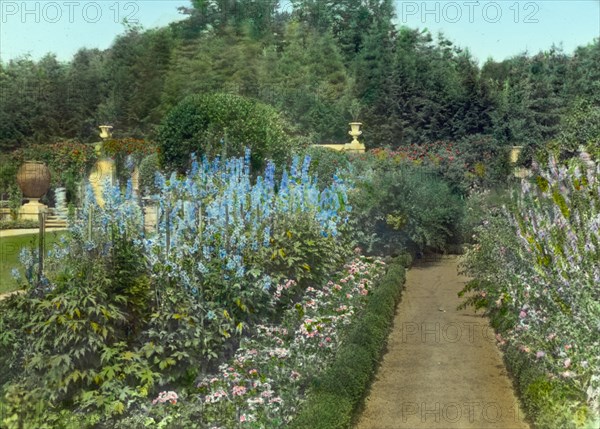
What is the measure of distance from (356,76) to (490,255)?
20.5 metres

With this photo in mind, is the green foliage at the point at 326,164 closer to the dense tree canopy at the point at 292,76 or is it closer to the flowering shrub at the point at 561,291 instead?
the flowering shrub at the point at 561,291

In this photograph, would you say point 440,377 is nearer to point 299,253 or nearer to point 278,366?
point 278,366

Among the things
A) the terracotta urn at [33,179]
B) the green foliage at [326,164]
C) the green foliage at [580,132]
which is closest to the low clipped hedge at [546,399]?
the green foliage at [326,164]

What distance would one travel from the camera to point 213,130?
49.5 ft

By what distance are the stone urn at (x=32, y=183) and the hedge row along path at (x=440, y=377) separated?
9987mm

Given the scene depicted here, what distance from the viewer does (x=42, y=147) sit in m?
22.4

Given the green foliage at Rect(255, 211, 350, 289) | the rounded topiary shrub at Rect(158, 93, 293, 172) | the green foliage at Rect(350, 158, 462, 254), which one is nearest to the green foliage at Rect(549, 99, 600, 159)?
the green foliage at Rect(350, 158, 462, 254)

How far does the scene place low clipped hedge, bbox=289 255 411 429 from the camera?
4.88 meters

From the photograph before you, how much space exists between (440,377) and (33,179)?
12.4 metres

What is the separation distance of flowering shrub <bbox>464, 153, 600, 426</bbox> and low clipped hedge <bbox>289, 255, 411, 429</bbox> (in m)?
1.19

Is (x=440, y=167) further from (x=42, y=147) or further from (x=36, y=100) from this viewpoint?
(x=36, y=100)

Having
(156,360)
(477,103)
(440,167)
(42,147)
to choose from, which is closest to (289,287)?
(156,360)

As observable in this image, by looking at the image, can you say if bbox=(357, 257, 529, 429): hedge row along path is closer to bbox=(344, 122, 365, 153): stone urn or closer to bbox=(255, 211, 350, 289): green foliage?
bbox=(255, 211, 350, 289): green foliage

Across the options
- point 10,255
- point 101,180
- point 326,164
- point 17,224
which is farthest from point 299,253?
point 17,224
